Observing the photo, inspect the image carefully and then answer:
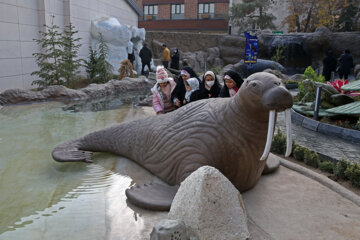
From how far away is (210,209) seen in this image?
2.19m

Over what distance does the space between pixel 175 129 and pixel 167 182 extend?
58 cm

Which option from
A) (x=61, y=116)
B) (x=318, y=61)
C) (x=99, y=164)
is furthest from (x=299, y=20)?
(x=99, y=164)

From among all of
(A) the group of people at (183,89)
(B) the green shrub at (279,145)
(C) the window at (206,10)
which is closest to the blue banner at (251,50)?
(A) the group of people at (183,89)

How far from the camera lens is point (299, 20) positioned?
2564 cm

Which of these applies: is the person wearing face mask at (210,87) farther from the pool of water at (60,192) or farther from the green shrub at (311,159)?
the pool of water at (60,192)

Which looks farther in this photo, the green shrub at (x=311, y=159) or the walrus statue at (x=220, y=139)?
the green shrub at (x=311, y=159)

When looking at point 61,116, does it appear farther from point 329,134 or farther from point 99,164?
point 329,134

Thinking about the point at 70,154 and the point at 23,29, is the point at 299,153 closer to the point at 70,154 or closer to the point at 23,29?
the point at 70,154

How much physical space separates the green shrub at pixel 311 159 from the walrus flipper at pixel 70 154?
294 centimetres

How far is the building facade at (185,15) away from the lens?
102 ft

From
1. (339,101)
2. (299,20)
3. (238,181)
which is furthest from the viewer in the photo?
(299,20)

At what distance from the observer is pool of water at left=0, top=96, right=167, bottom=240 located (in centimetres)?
255

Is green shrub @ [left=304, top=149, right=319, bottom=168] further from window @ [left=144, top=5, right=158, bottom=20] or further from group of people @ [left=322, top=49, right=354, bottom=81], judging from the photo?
window @ [left=144, top=5, right=158, bottom=20]

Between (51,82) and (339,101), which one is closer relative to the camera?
(339,101)
